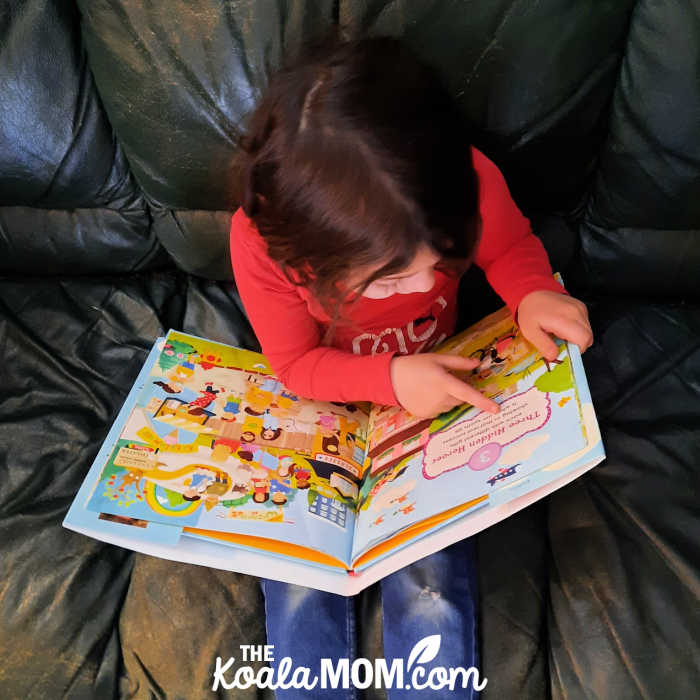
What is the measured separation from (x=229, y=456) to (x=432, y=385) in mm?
280

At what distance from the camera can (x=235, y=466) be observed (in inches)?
33.5

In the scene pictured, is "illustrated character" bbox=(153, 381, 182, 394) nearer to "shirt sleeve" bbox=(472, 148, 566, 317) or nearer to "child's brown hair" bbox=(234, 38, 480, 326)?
"child's brown hair" bbox=(234, 38, 480, 326)

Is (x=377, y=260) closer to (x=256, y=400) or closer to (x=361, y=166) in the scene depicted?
(x=361, y=166)

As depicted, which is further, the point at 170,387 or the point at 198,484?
the point at 170,387

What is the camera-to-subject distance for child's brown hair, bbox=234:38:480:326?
1.97 feet

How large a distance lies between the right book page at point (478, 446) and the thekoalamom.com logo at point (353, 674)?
0.49 ft

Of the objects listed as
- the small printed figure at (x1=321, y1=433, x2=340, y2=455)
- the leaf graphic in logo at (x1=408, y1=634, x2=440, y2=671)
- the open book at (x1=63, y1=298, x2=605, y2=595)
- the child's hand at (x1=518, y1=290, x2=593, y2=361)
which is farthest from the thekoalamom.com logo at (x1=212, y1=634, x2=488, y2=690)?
the child's hand at (x1=518, y1=290, x2=593, y2=361)

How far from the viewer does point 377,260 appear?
2.10 ft

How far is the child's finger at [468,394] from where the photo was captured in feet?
2.46

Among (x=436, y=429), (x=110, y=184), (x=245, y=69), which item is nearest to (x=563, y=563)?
(x=436, y=429)

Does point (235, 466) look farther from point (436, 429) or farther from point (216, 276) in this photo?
point (216, 276)

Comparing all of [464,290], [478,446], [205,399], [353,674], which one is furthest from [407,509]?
[464,290]

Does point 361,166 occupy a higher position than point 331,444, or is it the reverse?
point 361,166

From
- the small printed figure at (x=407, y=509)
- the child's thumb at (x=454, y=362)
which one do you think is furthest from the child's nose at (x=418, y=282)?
the small printed figure at (x=407, y=509)
